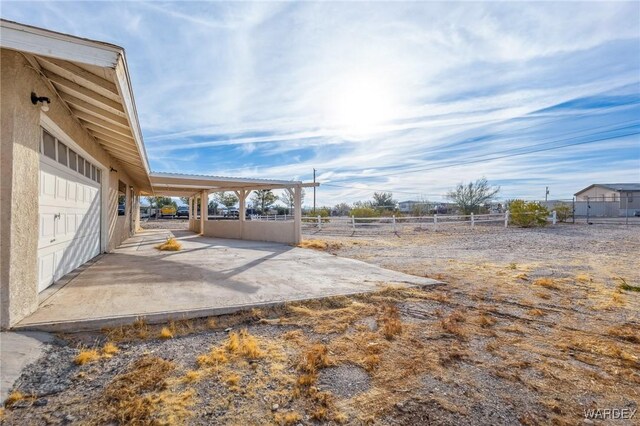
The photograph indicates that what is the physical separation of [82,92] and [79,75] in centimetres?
83

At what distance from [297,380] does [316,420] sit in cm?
47

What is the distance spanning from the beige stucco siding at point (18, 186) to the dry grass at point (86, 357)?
968 mm

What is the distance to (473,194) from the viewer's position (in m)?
27.7

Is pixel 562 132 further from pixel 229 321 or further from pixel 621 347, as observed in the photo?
pixel 229 321

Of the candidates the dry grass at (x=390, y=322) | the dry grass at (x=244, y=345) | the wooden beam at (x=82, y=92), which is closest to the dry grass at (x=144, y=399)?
the dry grass at (x=244, y=345)

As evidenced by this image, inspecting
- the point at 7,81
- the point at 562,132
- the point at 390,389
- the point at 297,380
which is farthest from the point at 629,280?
the point at 562,132

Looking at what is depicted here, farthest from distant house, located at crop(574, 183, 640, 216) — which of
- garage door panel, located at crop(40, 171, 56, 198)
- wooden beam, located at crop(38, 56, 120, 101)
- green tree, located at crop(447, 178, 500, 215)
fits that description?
garage door panel, located at crop(40, 171, 56, 198)

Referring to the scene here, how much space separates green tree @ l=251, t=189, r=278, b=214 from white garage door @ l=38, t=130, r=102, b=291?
3145 cm

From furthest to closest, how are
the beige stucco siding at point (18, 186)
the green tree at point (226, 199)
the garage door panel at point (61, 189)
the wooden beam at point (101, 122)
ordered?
the green tree at point (226, 199) → the wooden beam at point (101, 122) → the garage door panel at point (61, 189) → the beige stucco siding at point (18, 186)

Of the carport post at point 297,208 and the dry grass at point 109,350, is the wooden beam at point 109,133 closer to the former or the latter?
the dry grass at point 109,350

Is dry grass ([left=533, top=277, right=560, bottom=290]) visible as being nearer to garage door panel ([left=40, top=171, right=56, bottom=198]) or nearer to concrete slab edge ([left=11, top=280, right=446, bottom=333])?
concrete slab edge ([left=11, top=280, right=446, bottom=333])

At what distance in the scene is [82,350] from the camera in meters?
2.75

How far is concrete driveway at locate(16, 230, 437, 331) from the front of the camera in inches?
135

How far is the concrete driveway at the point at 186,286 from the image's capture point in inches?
135
